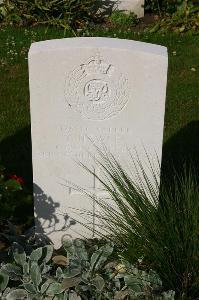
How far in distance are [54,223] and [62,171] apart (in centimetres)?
38

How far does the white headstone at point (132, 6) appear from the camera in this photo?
898cm

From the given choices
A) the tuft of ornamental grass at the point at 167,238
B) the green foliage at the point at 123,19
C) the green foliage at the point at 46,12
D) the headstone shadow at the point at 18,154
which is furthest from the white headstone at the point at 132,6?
the tuft of ornamental grass at the point at 167,238

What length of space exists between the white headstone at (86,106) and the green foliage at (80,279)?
0.55 m

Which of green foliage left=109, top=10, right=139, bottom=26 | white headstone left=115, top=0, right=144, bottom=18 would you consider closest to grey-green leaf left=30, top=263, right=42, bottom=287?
green foliage left=109, top=10, right=139, bottom=26

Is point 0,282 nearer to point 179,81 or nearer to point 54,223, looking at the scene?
point 54,223

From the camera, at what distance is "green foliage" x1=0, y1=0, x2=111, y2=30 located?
8445 millimetres

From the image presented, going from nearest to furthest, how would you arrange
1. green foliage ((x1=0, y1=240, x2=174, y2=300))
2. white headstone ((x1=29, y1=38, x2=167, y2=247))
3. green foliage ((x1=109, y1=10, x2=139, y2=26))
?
green foliage ((x1=0, y1=240, x2=174, y2=300)), white headstone ((x1=29, y1=38, x2=167, y2=247)), green foliage ((x1=109, y1=10, x2=139, y2=26))

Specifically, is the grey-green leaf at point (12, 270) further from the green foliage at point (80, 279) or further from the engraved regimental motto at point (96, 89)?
the engraved regimental motto at point (96, 89)

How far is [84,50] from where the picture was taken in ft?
10.9

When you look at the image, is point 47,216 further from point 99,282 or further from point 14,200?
point 99,282

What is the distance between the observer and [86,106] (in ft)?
11.4

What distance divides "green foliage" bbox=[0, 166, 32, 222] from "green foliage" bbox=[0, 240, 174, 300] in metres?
0.56

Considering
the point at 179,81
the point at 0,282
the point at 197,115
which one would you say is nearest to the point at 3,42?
the point at 179,81

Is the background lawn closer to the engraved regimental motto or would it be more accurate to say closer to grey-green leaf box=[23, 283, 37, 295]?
the engraved regimental motto
